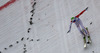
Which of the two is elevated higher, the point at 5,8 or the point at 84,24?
the point at 5,8

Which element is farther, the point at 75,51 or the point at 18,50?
the point at 18,50

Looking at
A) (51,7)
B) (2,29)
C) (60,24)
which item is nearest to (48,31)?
(60,24)

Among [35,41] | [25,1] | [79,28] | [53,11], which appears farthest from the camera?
[25,1]

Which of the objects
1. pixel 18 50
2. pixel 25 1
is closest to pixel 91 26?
pixel 18 50

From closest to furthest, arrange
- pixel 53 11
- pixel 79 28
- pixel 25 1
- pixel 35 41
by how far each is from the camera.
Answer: pixel 79 28 < pixel 35 41 < pixel 53 11 < pixel 25 1

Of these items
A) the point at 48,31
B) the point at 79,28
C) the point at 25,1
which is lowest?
the point at 79,28

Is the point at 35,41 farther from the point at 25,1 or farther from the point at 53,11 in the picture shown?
the point at 25,1
